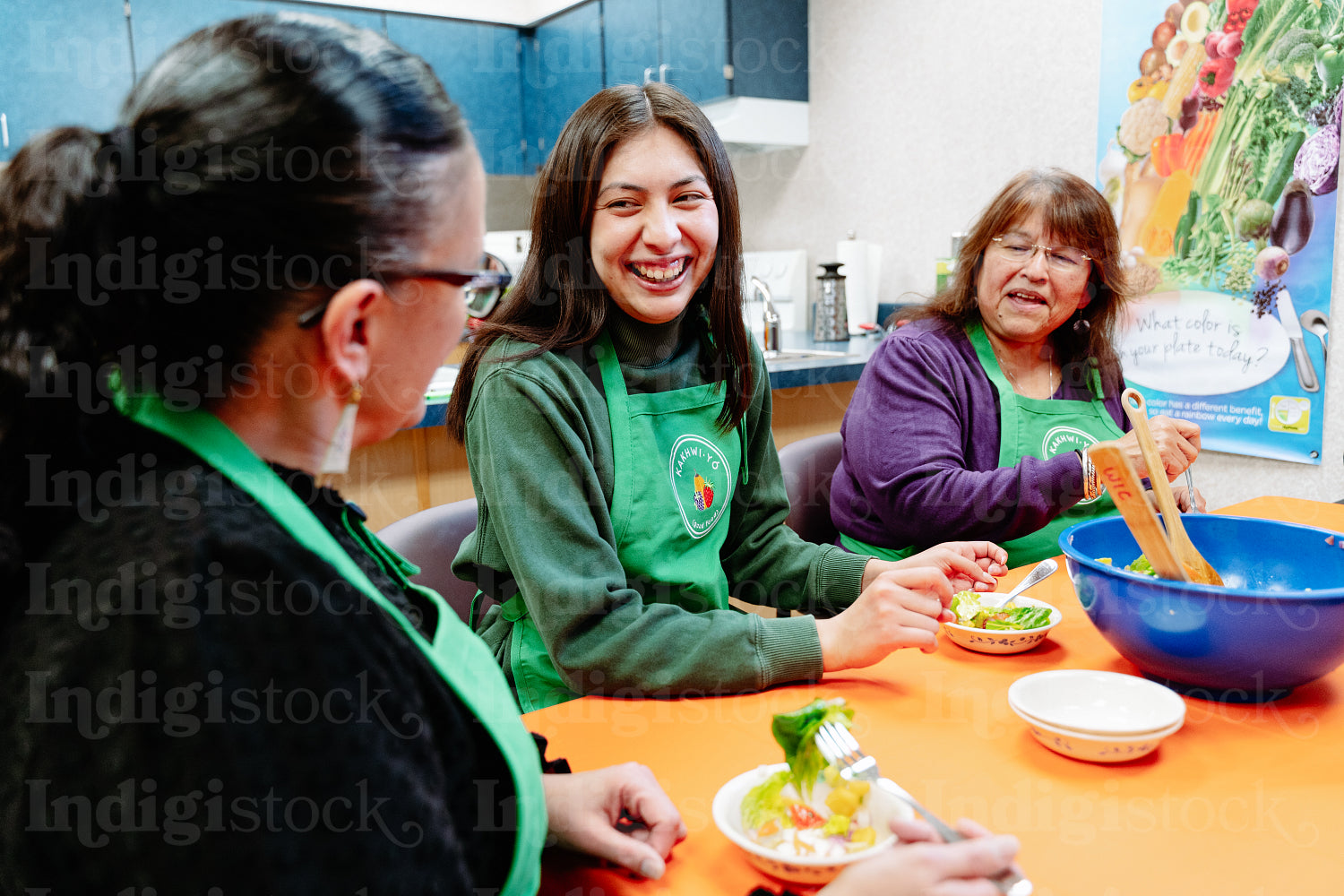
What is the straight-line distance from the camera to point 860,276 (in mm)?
3266

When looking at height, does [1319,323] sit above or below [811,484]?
above

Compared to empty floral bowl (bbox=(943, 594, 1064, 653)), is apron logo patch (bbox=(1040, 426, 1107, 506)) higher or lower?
higher

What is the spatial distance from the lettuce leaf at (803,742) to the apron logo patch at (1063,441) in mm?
1121

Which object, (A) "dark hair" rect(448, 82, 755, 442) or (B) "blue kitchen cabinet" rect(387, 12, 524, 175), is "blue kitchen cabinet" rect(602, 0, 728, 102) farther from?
(A) "dark hair" rect(448, 82, 755, 442)

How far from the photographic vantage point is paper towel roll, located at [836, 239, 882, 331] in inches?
127

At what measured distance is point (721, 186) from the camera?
125 cm

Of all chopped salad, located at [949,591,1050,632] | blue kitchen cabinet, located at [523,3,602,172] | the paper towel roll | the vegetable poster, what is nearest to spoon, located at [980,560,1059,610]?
chopped salad, located at [949,591,1050,632]

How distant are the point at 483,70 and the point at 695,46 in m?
1.11

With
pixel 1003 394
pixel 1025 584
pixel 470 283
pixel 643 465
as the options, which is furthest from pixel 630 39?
pixel 470 283

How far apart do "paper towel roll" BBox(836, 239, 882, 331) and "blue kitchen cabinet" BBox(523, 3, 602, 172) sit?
127 centimetres

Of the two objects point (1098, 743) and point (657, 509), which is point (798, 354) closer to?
point (657, 509)

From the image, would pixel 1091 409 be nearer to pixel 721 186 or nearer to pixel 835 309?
pixel 721 186

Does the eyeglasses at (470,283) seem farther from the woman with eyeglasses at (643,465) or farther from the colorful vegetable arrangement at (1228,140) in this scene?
the colorful vegetable arrangement at (1228,140)

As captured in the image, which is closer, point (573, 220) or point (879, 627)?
point (879, 627)
